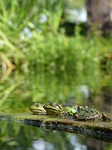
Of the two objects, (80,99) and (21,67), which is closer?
(80,99)

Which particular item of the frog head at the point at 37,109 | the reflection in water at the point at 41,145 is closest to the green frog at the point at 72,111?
the frog head at the point at 37,109

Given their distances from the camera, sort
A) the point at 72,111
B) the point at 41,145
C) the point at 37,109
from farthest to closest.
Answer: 1. the point at 37,109
2. the point at 72,111
3. the point at 41,145

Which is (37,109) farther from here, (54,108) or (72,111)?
(72,111)

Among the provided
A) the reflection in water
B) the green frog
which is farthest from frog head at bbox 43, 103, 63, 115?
the reflection in water

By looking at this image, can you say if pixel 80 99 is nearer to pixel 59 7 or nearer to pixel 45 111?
pixel 45 111

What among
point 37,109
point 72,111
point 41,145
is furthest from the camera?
point 37,109

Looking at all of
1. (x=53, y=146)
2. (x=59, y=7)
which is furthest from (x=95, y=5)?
(x=53, y=146)

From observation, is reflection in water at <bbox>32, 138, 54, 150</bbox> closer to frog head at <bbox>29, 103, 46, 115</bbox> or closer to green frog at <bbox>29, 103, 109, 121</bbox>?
green frog at <bbox>29, 103, 109, 121</bbox>

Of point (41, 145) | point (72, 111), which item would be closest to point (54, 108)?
point (72, 111)

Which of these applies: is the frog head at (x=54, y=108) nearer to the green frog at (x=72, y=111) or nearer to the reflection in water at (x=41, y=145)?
the green frog at (x=72, y=111)
